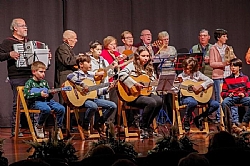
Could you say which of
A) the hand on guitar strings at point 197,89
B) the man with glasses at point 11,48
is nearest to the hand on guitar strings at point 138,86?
the hand on guitar strings at point 197,89

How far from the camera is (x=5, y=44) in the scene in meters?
8.41

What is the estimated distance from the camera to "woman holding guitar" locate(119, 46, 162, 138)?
8.28 meters

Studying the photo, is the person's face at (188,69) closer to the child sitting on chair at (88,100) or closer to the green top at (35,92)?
the child sitting on chair at (88,100)

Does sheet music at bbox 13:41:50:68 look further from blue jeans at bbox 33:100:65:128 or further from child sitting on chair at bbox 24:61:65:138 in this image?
blue jeans at bbox 33:100:65:128

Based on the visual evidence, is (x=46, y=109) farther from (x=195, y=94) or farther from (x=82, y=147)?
(x=195, y=94)

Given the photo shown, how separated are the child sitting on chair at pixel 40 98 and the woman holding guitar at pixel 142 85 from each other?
102cm

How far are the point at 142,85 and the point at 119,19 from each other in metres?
2.92

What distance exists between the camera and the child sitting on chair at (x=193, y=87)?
8809mm

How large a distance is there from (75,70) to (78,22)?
172cm

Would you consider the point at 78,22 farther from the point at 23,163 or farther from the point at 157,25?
the point at 23,163

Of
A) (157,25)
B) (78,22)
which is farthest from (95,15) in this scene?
(157,25)

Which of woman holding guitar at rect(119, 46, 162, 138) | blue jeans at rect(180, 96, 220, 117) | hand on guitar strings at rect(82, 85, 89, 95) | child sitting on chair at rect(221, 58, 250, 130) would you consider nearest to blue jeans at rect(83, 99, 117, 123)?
hand on guitar strings at rect(82, 85, 89, 95)

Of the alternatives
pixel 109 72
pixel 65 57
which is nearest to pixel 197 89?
pixel 109 72

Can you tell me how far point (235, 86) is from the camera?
8.92 metres
